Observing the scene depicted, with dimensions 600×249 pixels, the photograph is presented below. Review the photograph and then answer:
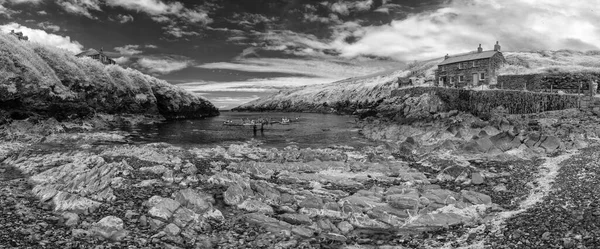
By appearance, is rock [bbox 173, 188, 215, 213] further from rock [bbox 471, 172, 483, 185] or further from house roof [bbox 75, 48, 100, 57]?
house roof [bbox 75, 48, 100, 57]

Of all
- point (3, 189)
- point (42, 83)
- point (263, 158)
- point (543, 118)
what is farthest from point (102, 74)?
point (543, 118)

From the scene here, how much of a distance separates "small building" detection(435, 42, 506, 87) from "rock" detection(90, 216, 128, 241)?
2359 inches

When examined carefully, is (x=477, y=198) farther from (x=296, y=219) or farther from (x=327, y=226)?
(x=296, y=219)

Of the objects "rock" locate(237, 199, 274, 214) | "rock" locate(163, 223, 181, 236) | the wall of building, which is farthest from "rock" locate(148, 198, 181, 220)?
the wall of building

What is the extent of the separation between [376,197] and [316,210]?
134 inches

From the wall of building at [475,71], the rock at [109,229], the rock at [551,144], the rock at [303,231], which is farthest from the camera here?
the wall of building at [475,71]

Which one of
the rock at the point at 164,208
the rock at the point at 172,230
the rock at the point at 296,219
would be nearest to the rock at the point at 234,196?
the rock at the point at 164,208

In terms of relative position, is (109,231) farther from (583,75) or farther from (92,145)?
(583,75)

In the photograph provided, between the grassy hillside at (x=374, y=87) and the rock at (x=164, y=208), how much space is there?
206 ft

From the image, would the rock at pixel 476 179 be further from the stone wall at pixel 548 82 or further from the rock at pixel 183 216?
the stone wall at pixel 548 82

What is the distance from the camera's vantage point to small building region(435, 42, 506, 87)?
195 ft

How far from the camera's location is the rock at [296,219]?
13.7 metres

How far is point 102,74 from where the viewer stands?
191 feet

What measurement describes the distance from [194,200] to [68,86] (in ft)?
142
